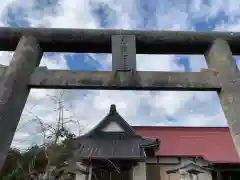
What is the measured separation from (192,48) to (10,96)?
2362 millimetres

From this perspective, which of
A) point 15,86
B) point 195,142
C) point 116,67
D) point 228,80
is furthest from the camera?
point 195,142

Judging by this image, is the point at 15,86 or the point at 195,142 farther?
the point at 195,142

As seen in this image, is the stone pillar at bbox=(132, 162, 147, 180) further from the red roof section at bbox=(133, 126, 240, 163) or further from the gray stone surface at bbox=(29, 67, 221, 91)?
the gray stone surface at bbox=(29, 67, 221, 91)

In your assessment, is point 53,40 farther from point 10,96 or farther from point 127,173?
point 127,173

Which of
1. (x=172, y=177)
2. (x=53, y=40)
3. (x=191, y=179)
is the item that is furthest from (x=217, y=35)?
(x=172, y=177)

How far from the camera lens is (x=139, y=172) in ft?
36.6

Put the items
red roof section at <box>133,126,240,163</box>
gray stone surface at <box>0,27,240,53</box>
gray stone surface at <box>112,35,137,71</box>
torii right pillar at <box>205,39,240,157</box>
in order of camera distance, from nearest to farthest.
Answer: torii right pillar at <box>205,39,240,157</box> < gray stone surface at <box>112,35,137,71</box> < gray stone surface at <box>0,27,240,53</box> < red roof section at <box>133,126,240,163</box>

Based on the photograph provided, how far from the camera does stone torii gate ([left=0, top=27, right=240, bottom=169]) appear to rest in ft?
8.89

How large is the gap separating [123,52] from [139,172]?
8979 millimetres

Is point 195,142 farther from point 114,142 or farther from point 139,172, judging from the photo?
point 114,142

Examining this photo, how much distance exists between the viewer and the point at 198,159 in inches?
458

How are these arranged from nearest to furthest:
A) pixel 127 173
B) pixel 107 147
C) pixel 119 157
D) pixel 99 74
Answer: pixel 99 74 → pixel 119 157 → pixel 107 147 → pixel 127 173

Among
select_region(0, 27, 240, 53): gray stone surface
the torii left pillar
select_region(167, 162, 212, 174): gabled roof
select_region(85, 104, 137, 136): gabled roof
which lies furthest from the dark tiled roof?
the torii left pillar

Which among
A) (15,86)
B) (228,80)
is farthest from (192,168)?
(15,86)
